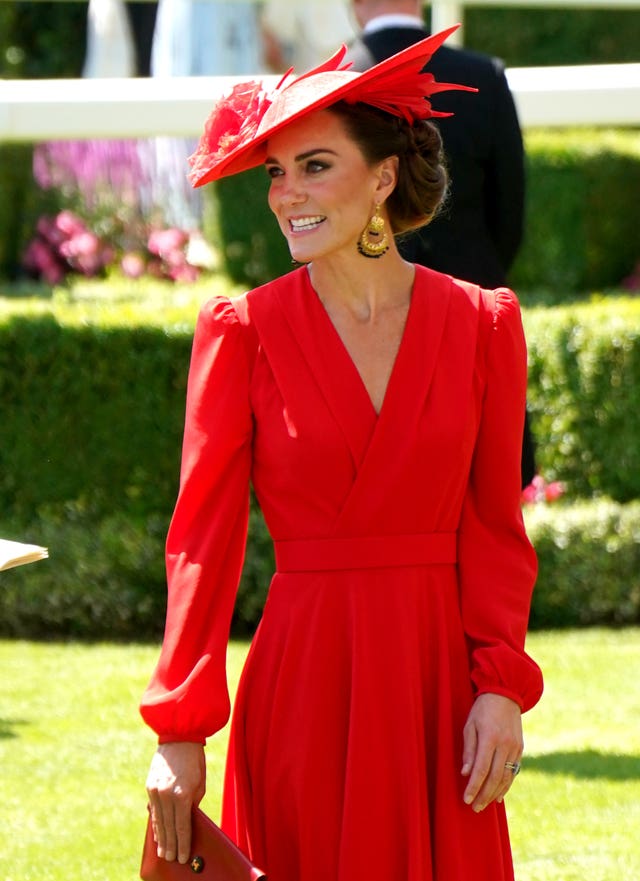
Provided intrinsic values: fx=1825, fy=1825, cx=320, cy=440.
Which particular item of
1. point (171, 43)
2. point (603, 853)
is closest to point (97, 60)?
point (171, 43)

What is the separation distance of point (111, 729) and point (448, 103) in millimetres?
2296

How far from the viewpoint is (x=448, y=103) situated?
17.0 feet

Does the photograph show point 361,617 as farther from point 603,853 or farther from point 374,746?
point 603,853

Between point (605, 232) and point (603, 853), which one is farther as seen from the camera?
point (605, 232)

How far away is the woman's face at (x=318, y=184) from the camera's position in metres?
2.96

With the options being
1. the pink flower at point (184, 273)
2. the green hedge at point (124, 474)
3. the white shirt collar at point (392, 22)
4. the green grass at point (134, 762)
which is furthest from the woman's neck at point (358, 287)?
the pink flower at point (184, 273)

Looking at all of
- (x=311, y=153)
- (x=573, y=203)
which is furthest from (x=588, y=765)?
(x=573, y=203)

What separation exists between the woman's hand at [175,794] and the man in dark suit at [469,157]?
2.59 metres

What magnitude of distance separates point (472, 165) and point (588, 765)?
5.99 feet

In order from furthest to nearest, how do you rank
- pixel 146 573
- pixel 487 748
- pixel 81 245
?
pixel 81 245
pixel 146 573
pixel 487 748

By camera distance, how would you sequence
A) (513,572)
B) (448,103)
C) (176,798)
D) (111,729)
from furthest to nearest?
(111,729), (448,103), (513,572), (176,798)

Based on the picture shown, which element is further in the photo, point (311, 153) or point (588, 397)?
point (588, 397)

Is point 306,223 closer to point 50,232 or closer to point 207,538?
point 207,538

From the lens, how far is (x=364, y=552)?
2.88 meters
